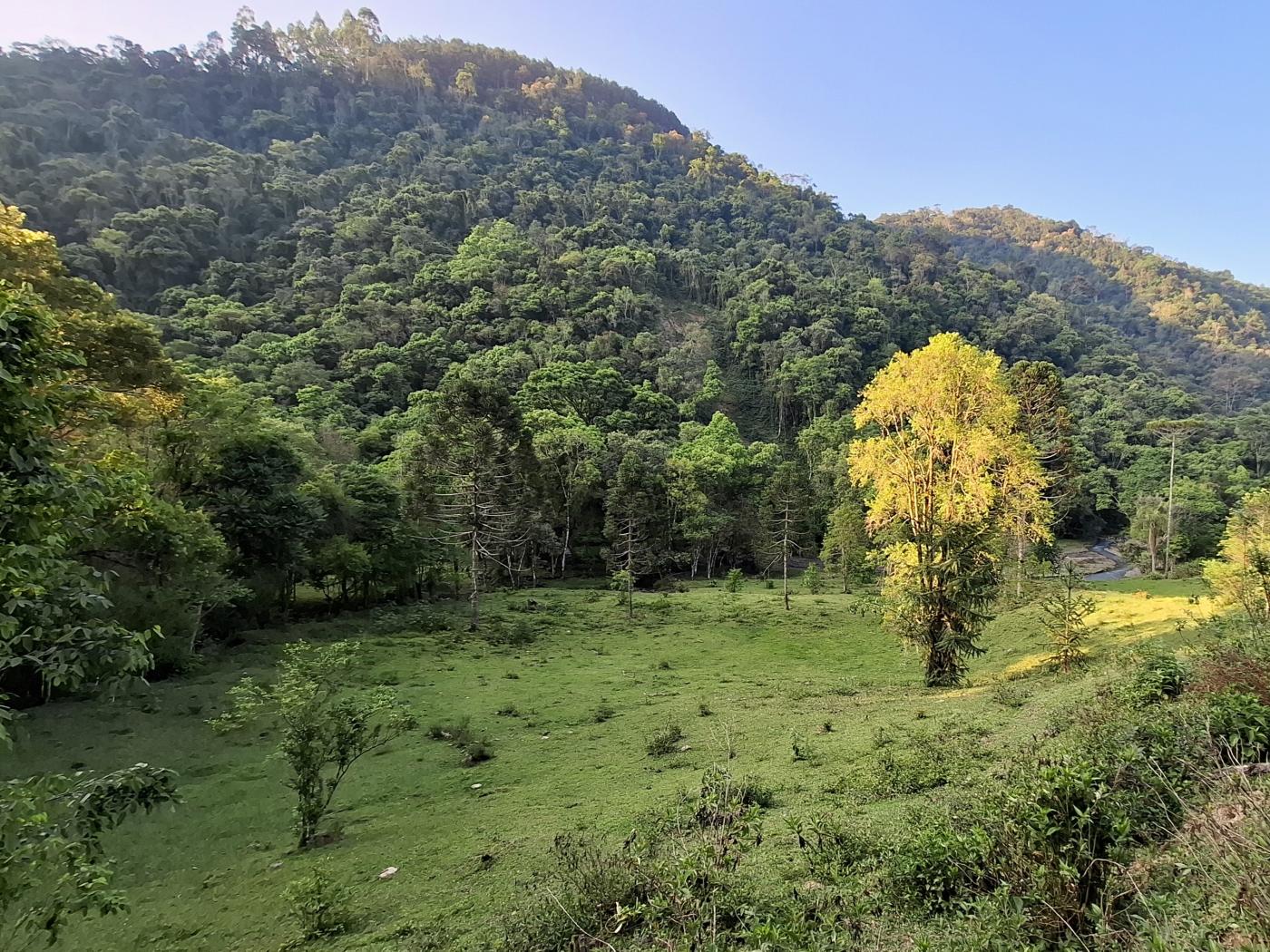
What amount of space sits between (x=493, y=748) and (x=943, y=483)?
15.2m

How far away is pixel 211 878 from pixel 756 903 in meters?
9.57

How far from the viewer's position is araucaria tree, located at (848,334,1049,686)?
55.9ft

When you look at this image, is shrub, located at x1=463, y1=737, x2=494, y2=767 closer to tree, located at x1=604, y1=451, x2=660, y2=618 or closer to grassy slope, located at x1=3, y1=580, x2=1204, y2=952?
grassy slope, located at x1=3, y1=580, x2=1204, y2=952

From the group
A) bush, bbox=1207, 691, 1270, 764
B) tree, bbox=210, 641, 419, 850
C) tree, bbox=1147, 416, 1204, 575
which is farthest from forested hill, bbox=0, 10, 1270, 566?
bush, bbox=1207, 691, 1270, 764

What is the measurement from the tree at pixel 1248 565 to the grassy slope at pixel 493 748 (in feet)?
5.92

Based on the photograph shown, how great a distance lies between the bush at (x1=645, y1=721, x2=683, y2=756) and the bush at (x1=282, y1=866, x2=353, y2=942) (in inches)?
285

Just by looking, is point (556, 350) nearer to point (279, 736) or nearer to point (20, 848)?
point (279, 736)

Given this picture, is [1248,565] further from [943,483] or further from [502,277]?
[502,277]

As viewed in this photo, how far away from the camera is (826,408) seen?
84.5 m

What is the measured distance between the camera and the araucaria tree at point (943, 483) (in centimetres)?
1705

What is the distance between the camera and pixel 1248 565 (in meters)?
16.8

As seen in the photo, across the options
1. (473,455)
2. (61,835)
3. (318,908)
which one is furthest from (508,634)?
(61,835)

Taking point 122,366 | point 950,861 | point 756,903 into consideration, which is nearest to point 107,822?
point 756,903

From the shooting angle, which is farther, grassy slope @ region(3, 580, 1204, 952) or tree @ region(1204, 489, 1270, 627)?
tree @ region(1204, 489, 1270, 627)
